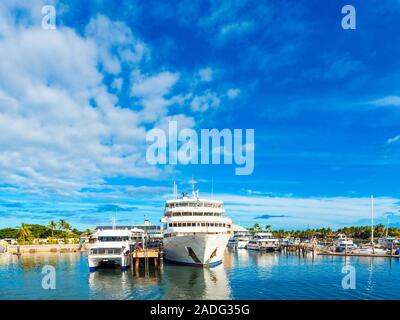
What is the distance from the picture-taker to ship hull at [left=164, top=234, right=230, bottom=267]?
50.6 metres

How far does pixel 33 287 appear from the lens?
40.4 metres

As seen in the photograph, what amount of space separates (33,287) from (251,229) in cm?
15381

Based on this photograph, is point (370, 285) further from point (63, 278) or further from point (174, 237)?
point (63, 278)

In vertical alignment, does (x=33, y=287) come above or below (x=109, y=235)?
below

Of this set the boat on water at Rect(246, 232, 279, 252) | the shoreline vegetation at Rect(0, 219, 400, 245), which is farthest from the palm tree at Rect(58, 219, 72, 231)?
the boat on water at Rect(246, 232, 279, 252)

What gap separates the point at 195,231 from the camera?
185 feet

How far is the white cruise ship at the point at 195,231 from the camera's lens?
5178 centimetres

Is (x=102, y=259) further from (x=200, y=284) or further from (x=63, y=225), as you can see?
(x=63, y=225)

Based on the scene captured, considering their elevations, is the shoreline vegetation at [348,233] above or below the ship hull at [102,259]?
below

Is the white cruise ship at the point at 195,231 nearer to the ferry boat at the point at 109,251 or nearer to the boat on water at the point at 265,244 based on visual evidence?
the ferry boat at the point at 109,251

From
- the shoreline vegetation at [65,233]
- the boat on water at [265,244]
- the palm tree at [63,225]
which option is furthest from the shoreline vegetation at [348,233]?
the palm tree at [63,225]

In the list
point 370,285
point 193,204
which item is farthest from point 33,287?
point 370,285

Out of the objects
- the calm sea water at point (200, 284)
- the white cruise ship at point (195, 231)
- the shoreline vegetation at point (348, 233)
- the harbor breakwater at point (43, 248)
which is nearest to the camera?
the calm sea water at point (200, 284)
